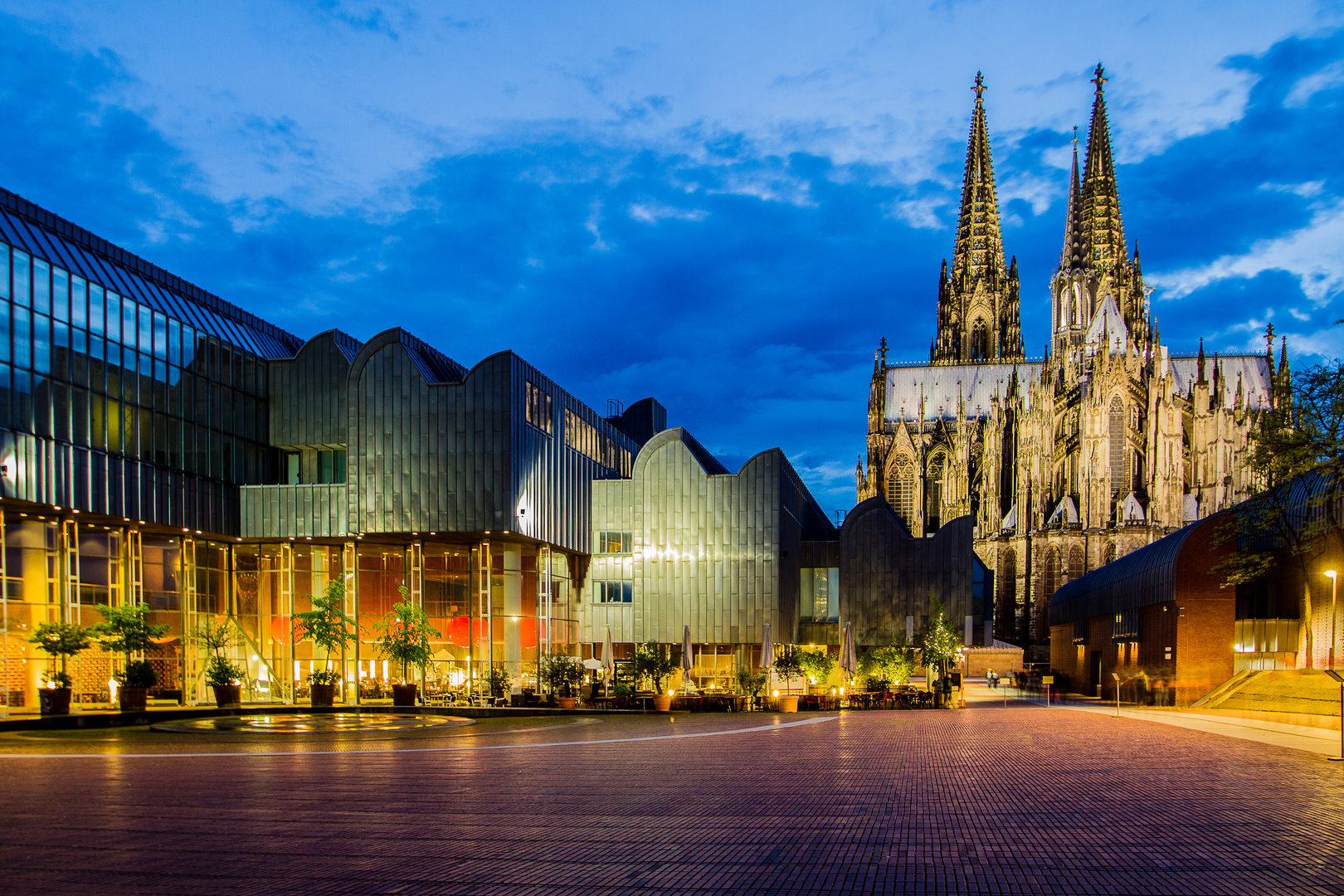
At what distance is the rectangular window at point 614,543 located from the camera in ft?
150

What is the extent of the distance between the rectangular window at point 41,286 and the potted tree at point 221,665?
11.7 m

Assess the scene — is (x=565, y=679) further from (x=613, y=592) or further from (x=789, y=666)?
(x=613, y=592)

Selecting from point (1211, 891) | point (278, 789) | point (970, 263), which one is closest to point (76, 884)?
point (278, 789)

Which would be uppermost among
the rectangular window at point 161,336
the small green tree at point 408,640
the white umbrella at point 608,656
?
the rectangular window at point 161,336

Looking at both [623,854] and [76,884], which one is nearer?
[76,884]

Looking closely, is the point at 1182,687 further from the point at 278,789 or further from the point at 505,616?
the point at 278,789

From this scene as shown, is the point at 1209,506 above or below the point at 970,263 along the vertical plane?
below

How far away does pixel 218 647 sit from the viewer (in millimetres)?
36656

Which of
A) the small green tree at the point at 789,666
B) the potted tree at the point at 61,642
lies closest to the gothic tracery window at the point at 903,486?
the small green tree at the point at 789,666

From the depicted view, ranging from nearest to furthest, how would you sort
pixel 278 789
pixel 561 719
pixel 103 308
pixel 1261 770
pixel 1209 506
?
1. pixel 278 789
2. pixel 1261 770
3. pixel 561 719
4. pixel 103 308
5. pixel 1209 506

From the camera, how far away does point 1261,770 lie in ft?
52.2

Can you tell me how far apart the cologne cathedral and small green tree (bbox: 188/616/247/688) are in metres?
58.1

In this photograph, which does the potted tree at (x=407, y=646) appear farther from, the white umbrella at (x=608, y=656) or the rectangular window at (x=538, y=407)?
the white umbrella at (x=608, y=656)

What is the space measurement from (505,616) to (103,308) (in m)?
17.1
